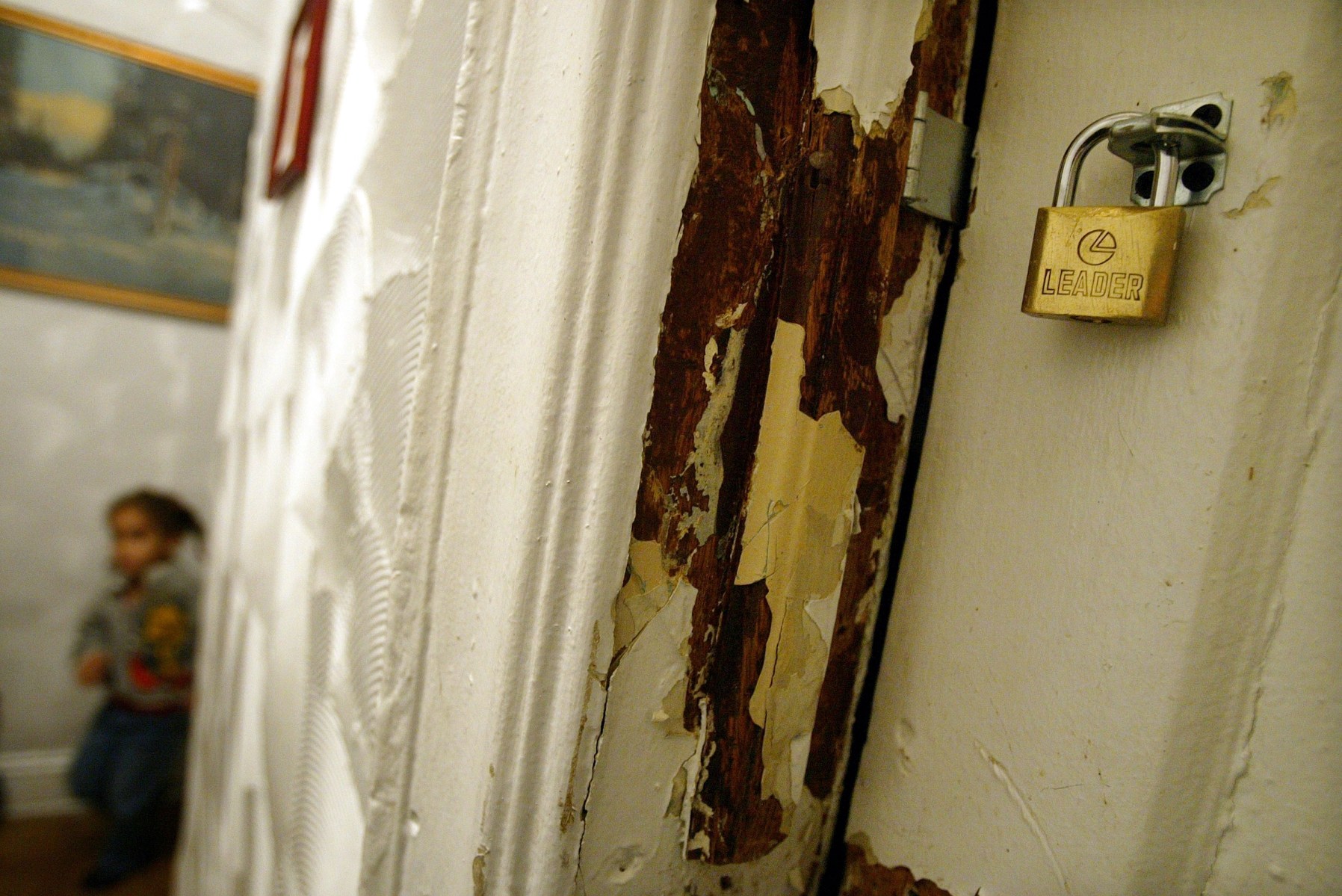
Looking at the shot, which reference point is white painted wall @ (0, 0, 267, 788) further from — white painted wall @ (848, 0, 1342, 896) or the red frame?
white painted wall @ (848, 0, 1342, 896)

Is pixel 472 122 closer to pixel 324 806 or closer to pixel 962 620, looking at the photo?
pixel 962 620

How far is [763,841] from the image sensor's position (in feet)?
1.39

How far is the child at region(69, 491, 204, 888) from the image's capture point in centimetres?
201

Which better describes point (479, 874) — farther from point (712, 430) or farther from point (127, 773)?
point (127, 773)

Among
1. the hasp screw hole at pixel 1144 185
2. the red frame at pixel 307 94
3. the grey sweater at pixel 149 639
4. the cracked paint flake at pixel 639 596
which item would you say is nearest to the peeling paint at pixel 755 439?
the cracked paint flake at pixel 639 596

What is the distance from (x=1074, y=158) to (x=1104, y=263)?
0.06 m

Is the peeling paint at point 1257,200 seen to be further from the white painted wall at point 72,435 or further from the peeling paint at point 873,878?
the white painted wall at point 72,435

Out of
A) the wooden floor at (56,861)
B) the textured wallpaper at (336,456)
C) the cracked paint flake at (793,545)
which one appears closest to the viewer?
the cracked paint flake at (793,545)

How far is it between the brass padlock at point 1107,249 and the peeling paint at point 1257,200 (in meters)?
0.02

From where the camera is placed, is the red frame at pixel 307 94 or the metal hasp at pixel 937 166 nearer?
the metal hasp at pixel 937 166

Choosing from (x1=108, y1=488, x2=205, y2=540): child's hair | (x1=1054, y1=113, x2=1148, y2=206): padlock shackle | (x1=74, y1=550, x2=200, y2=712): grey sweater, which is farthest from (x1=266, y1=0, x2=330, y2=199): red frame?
(x1=74, y1=550, x2=200, y2=712): grey sweater

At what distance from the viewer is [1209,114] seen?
30 cm

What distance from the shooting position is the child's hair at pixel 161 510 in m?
2.07

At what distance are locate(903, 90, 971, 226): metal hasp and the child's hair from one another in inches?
93.9
